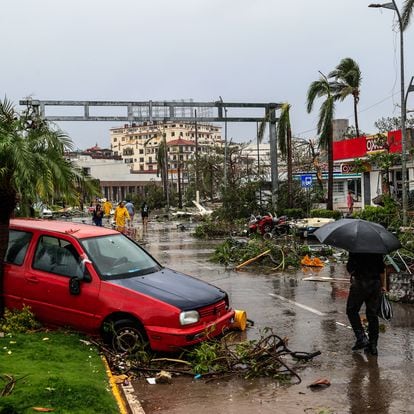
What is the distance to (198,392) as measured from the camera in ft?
19.5

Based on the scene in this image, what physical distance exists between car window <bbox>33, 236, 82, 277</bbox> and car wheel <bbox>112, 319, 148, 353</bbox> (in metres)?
0.99

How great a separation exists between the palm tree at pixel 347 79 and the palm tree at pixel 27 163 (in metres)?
32.8

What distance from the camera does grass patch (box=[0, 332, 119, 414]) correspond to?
487 centimetres

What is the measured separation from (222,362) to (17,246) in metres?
3.55

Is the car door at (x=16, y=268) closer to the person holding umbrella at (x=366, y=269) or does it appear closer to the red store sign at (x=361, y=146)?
the person holding umbrella at (x=366, y=269)

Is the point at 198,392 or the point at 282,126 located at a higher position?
the point at 282,126

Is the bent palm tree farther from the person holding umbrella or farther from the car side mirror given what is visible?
the car side mirror

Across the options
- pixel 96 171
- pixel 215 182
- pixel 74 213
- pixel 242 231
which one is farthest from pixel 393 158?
pixel 96 171

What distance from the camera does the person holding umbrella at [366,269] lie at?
7.10 m

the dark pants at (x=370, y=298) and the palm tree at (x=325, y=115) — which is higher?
the palm tree at (x=325, y=115)

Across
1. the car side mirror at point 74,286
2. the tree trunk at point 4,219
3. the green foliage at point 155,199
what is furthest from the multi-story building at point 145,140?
the car side mirror at point 74,286

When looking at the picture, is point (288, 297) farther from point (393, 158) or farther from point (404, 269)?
point (393, 158)

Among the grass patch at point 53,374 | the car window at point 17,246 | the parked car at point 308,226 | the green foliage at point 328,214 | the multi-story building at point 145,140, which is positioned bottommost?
the grass patch at point 53,374

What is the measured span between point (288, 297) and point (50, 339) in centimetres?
561
